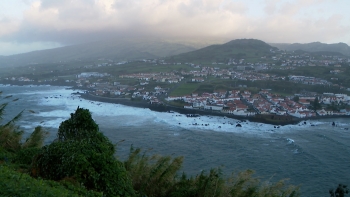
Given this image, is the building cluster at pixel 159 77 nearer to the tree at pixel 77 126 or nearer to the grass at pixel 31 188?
the tree at pixel 77 126


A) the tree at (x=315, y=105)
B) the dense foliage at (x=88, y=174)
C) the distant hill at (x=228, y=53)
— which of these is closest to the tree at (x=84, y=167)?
the dense foliage at (x=88, y=174)

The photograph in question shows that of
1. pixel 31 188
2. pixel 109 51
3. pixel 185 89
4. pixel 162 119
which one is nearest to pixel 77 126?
pixel 31 188

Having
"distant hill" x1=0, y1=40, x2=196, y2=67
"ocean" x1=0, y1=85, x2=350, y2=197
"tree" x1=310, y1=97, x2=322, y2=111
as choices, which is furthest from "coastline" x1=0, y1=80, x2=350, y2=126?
"distant hill" x1=0, y1=40, x2=196, y2=67

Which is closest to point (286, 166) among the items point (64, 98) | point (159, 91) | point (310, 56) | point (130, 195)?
point (130, 195)

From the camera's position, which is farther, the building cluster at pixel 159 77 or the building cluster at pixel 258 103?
the building cluster at pixel 159 77

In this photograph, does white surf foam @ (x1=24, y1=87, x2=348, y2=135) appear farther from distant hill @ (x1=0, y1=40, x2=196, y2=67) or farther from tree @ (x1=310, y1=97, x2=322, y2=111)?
distant hill @ (x1=0, y1=40, x2=196, y2=67)
